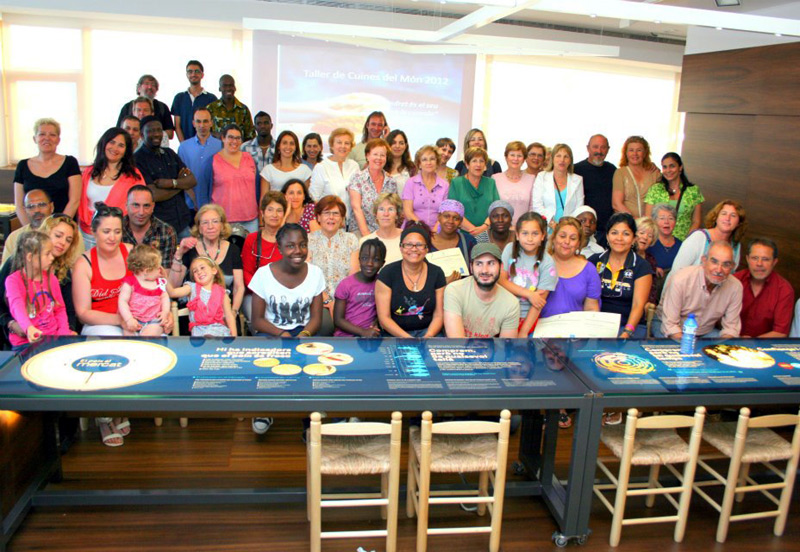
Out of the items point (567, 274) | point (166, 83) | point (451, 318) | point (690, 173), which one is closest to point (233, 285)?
point (451, 318)

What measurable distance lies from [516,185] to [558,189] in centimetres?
36

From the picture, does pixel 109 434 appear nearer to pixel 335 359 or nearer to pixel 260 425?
pixel 260 425

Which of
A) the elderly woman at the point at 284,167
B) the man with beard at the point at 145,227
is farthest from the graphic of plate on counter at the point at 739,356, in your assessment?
the elderly woman at the point at 284,167

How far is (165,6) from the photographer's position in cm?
895

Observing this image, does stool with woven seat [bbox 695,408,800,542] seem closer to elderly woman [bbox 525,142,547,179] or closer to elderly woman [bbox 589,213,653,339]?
elderly woman [bbox 589,213,653,339]

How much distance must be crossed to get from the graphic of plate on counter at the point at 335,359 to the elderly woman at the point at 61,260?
1.74 m

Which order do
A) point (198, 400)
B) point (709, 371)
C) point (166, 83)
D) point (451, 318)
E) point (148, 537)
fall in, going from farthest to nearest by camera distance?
point (166, 83) < point (451, 318) < point (709, 371) < point (148, 537) < point (198, 400)

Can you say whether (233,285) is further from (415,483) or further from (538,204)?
(538,204)

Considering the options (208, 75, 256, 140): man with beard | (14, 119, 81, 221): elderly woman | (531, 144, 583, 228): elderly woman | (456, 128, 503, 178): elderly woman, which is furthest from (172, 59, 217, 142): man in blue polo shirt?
(531, 144, 583, 228): elderly woman

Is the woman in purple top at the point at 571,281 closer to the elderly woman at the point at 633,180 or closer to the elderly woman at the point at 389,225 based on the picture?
the elderly woman at the point at 389,225

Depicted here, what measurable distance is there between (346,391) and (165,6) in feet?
25.6

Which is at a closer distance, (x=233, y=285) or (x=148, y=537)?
(x=148, y=537)

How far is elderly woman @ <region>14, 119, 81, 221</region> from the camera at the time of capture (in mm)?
4988

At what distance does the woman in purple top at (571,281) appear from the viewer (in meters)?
4.46
